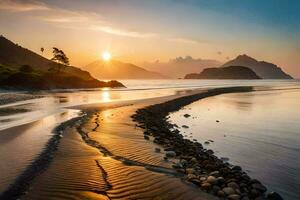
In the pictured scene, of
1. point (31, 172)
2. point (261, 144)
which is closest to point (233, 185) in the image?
point (31, 172)

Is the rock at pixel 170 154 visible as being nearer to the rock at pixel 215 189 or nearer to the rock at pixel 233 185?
the rock at pixel 233 185

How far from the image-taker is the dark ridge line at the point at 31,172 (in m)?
12.3

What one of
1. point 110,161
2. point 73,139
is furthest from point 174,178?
point 73,139

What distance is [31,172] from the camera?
15.1 m

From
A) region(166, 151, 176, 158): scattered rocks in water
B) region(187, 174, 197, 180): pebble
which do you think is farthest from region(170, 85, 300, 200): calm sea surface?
region(166, 151, 176, 158): scattered rocks in water

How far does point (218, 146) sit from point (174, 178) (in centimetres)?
1263

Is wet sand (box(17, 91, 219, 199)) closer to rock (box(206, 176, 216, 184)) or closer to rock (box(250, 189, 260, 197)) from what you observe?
rock (box(206, 176, 216, 184))

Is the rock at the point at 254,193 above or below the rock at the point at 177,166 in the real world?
below

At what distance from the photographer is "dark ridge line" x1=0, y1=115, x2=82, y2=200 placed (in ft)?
40.4

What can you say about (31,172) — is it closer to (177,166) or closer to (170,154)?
(177,166)

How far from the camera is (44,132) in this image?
26656 millimetres

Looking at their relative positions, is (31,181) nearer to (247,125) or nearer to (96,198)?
(96,198)

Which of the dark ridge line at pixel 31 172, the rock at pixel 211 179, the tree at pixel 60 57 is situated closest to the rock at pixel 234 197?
the rock at pixel 211 179

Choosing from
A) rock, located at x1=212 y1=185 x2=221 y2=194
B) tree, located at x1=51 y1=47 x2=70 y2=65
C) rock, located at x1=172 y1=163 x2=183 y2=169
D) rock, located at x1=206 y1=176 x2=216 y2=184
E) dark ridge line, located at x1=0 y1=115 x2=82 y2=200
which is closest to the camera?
dark ridge line, located at x1=0 y1=115 x2=82 y2=200
